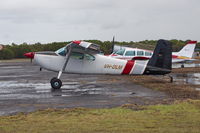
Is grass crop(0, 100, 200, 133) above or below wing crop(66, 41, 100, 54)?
below

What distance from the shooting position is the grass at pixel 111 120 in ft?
21.7

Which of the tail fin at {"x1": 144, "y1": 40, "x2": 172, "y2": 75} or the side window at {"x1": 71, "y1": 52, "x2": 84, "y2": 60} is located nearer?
the side window at {"x1": 71, "y1": 52, "x2": 84, "y2": 60}

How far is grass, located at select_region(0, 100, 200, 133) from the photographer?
260 inches

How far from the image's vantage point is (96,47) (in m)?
15.3

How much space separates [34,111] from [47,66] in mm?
7303

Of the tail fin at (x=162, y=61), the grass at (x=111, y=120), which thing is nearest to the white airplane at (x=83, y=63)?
the tail fin at (x=162, y=61)

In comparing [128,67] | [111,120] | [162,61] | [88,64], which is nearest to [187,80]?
[162,61]

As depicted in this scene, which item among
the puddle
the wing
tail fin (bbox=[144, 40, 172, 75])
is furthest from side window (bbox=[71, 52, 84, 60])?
the puddle

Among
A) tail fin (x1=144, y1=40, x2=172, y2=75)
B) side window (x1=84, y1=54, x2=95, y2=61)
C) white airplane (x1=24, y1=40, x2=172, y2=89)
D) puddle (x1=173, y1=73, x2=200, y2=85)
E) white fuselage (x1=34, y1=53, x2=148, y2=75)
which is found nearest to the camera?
white airplane (x1=24, y1=40, x2=172, y2=89)

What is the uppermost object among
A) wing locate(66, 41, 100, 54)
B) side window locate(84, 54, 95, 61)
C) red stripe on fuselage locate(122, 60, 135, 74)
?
wing locate(66, 41, 100, 54)

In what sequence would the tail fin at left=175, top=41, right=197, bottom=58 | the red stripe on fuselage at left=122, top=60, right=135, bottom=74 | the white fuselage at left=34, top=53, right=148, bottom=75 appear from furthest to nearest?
1. the tail fin at left=175, top=41, right=197, bottom=58
2. the red stripe on fuselage at left=122, top=60, right=135, bottom=74
3. the white fuselage at left=34, top=53, right=148, bottom=75

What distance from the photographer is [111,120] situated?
7465mm

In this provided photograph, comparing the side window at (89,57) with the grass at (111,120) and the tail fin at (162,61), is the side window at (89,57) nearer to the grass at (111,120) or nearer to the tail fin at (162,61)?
the tail fin at (162,61)

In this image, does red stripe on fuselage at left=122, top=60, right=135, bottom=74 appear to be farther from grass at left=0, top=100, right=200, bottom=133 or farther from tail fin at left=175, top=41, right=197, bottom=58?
tail fin at left=175, top=41, right=197, bottom=58
